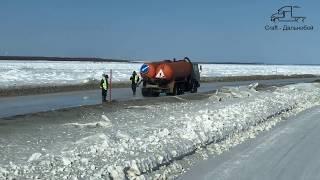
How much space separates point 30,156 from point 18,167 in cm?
114

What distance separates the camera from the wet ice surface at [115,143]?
29.5ft

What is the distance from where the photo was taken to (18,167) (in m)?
8.84

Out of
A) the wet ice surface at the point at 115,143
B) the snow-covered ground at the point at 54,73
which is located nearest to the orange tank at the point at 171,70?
Answer: the snow-covered ground at the point at 54,73

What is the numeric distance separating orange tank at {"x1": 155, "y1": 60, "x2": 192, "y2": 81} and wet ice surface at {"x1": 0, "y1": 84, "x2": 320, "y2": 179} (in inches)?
601

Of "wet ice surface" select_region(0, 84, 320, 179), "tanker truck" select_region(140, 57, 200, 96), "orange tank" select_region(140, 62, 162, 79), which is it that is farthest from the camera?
"orange tank" select_region(140, 62, 162, 79)

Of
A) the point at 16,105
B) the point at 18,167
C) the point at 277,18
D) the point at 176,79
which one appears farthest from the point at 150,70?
the point at 18,167

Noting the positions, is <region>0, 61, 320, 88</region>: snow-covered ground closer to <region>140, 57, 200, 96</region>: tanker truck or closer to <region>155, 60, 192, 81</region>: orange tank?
<region>140, 57, 200, 96</region>: tanker truck

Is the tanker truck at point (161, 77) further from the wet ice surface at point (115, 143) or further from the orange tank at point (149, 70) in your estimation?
the wet ice surface at point (115, 143)

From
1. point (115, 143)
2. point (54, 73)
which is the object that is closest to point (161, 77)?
point (115, 143)

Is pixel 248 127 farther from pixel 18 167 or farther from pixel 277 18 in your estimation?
pixel 277 18

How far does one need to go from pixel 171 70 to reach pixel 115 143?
2444 cm

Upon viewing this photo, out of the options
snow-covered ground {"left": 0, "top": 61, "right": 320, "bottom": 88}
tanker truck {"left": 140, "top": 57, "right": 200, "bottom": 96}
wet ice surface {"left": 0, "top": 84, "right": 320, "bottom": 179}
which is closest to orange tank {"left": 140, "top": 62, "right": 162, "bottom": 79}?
tanker truck {"left": 140, "top": 57, "right": 200, "bottom": 96}

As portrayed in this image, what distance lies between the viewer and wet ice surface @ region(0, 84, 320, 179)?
899cm

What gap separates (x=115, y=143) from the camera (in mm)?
11609
